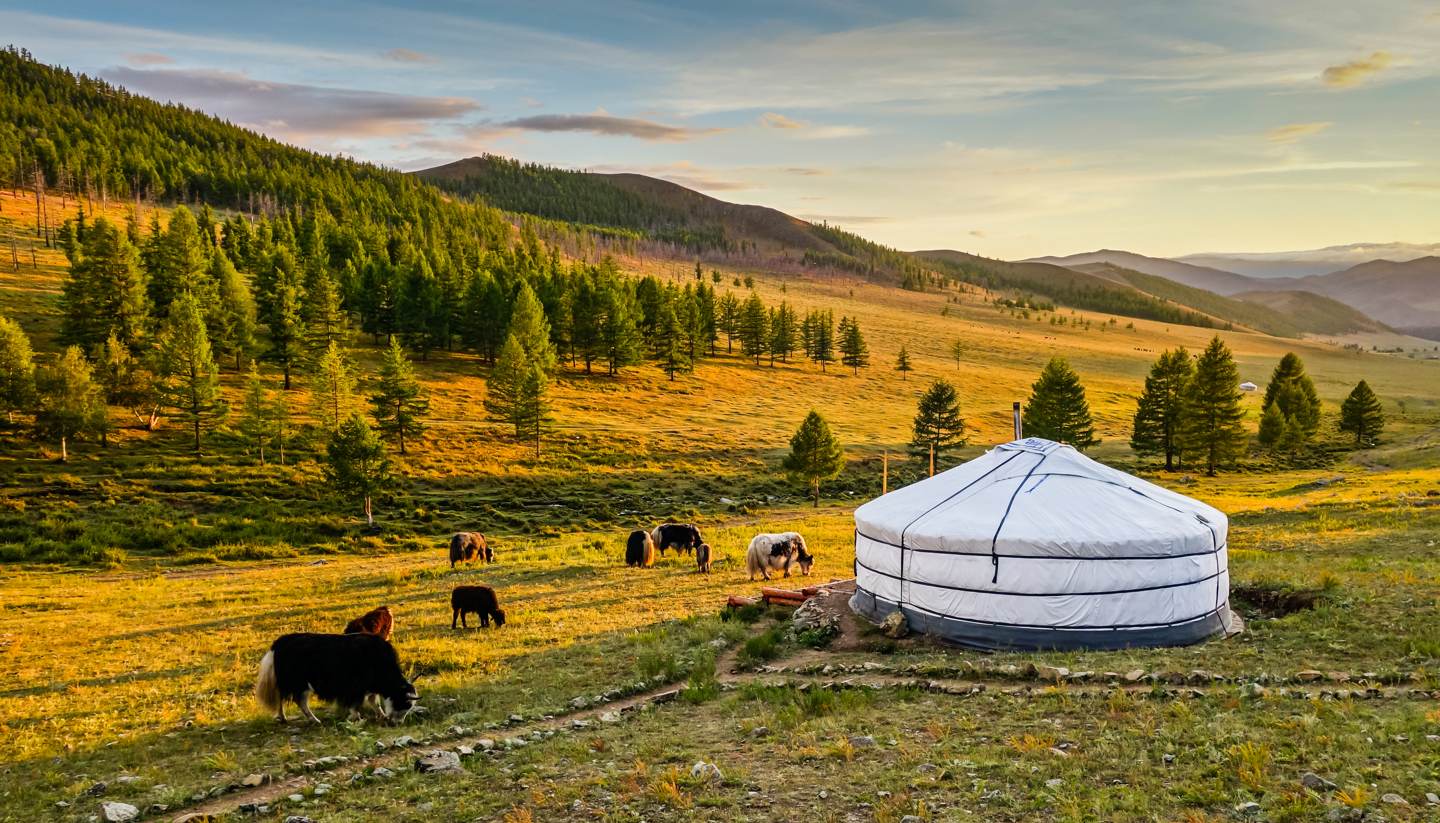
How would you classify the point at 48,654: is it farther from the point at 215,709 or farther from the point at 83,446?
the point at 83,446

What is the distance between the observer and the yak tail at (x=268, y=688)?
37.1 feet

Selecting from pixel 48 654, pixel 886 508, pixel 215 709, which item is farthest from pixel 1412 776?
pixel 48 654

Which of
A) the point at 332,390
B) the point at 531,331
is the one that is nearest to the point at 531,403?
the point at 332,390

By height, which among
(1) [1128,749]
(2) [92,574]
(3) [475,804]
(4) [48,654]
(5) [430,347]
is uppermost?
(5) [430,347]

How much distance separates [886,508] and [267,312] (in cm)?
6180

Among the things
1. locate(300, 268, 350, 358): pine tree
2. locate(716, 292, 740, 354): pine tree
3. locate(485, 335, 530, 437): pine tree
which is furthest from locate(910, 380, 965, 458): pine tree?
locate(300, 268, 350, 358): pine tree

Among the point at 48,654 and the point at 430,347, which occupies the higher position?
the point at 430,347

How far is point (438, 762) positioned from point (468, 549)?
772 inches

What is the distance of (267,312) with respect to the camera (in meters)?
63.2

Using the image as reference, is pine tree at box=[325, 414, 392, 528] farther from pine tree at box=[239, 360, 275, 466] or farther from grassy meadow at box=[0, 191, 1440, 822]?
pine tree at box=[239, 360, 275, 466]

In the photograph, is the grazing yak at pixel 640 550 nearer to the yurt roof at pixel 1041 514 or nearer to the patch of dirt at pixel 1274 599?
the yurt roof at pixel 1041 514

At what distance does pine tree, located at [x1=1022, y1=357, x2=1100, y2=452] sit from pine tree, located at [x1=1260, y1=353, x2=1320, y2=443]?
19157 millimetres

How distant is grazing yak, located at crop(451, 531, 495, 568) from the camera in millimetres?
27750

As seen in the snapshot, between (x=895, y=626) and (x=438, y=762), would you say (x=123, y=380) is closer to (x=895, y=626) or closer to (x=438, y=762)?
(x=438, y=762)
